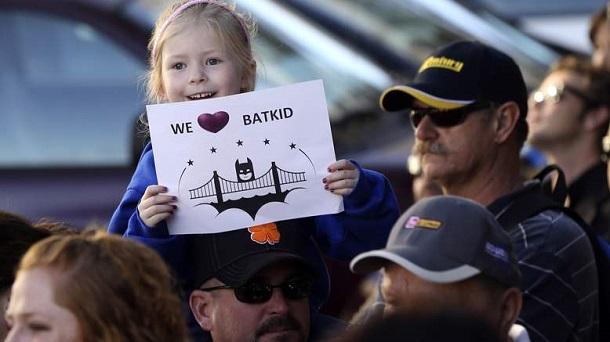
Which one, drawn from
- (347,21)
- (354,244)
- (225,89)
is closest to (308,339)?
(354,244)

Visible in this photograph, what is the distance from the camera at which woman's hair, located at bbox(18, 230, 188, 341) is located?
3604 millimetres

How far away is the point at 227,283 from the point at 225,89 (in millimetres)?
517

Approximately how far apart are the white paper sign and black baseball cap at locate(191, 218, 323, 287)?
0.26ft

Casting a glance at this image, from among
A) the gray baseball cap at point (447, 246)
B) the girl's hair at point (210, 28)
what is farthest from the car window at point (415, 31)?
the gray baseball cap at point (447, 246)

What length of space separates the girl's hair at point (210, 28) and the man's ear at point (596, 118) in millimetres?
2675

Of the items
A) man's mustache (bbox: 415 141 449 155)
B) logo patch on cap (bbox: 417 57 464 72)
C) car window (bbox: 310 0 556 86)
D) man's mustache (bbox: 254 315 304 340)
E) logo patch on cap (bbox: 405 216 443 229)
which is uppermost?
car window (bbox: 310 0 556 86)

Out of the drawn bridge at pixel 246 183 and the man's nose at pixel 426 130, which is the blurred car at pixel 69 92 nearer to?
the man's nose at pixel 426 130

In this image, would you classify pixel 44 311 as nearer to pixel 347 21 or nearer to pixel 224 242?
pixel 224 242

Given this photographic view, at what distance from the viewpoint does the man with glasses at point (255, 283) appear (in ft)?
14.1

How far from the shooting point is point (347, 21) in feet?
32.4

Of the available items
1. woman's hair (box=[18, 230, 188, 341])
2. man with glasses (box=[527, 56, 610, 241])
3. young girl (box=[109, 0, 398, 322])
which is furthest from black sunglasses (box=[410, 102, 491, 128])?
man with glasses (box=[527, 56, 610, 241])

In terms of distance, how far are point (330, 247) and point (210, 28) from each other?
0.68 m

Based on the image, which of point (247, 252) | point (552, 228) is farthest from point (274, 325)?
point (552, 228)

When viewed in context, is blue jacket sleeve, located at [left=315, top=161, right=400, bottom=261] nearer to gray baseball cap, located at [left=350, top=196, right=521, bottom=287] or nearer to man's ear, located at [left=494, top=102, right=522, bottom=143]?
gray baseball cap, located at [left=350, top=196, right=521, bottom=287]
